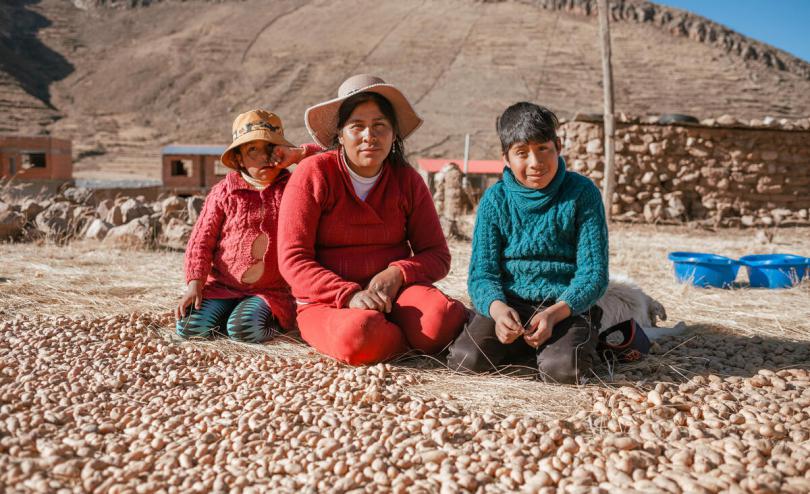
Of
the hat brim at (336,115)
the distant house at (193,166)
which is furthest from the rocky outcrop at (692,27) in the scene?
the hat brim at (336,115)

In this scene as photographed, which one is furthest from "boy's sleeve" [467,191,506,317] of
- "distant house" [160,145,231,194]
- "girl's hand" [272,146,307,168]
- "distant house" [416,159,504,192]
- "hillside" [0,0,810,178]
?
"hillside" [0,0,810,178]

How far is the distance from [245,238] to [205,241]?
205 millimetres

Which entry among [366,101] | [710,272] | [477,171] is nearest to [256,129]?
[366,101]

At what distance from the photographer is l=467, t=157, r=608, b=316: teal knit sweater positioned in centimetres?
257

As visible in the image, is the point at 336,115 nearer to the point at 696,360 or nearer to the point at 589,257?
the point at 589,257

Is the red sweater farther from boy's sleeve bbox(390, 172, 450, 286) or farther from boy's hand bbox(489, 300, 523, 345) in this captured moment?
Answer: boy's hand bbox(489, 300, 523, 345)

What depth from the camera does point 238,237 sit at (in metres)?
3.14

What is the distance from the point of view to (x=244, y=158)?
3.18 meters

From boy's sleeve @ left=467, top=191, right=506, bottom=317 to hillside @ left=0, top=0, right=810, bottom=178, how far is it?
2131 cm

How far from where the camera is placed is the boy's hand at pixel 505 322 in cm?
237

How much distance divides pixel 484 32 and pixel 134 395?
38974 millimetres

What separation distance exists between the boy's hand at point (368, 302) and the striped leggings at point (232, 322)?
0.64 meters

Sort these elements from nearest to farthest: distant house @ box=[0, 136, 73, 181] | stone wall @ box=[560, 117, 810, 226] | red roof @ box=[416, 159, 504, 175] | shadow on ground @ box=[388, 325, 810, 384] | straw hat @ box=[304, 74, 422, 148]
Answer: shadow on ground @ box=[388, 325, 810, 384] < straw hat @ box=[304, 74, 422, 148] < stone wall @ box=[560, 117, 810, 226] < red roof @ box=[416, 159, 504, 175] < distant house @ box=[0, 136, 73, 181]

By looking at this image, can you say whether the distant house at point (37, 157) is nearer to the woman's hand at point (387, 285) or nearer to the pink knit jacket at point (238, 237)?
the pink knit jacket at point (238, 237)
